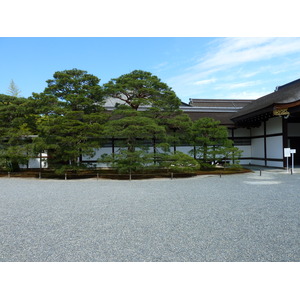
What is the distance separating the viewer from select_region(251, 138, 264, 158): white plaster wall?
A: 53.5 ft

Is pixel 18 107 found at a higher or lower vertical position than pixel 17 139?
higher

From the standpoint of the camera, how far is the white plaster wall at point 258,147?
53.5 ft

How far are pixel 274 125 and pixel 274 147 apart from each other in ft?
4.49

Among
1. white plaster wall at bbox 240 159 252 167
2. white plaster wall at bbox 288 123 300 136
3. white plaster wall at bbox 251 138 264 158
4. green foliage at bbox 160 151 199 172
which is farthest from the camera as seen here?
white plaster wall at bbox 240 159 252 167

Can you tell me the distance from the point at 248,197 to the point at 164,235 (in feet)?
13.4

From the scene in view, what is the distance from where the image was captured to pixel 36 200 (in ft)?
23.8

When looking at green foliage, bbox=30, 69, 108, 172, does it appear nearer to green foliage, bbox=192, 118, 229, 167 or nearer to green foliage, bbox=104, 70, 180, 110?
green foliage, bbox=104, 70, 180, 110

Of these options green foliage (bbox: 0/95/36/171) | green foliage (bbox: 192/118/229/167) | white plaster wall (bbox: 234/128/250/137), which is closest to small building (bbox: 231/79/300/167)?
white plaster wall (bbox: 234/128/250/137)

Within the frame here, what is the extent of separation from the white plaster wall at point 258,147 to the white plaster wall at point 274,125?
3.51 feet

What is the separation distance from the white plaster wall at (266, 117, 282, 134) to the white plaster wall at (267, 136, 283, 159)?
421 mm

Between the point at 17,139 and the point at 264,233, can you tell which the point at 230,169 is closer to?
the point at 264,233

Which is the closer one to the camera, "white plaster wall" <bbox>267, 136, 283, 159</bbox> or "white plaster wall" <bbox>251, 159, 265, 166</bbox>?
"white plaster wall" <bbox>267, 136, 283, 159</bbox>

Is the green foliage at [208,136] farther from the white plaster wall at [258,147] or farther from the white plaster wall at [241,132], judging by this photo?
the white plaster wall at [241,132]

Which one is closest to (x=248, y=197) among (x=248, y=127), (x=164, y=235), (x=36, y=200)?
(x=164, y=235)
